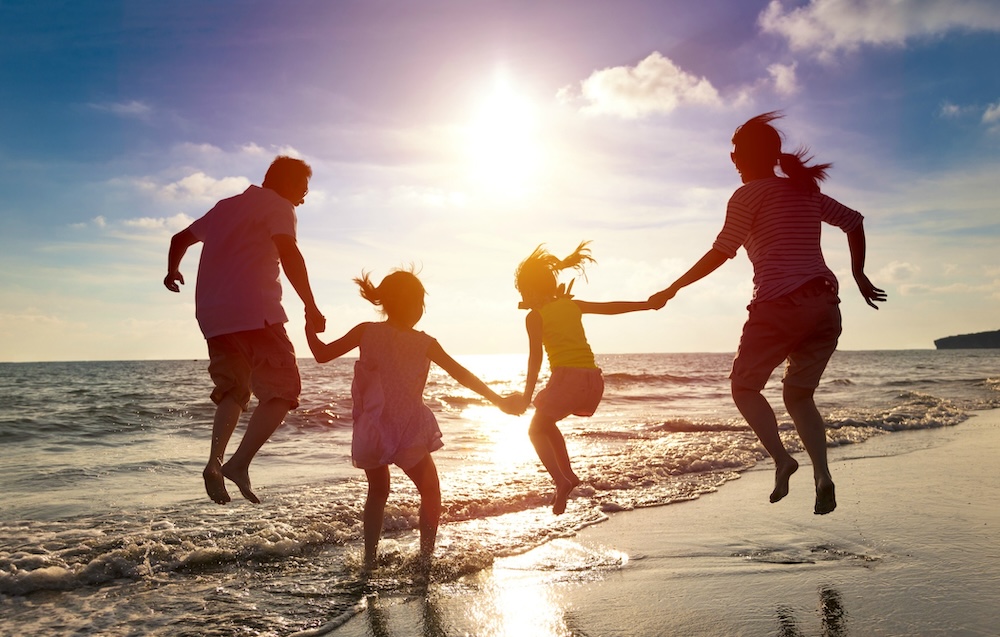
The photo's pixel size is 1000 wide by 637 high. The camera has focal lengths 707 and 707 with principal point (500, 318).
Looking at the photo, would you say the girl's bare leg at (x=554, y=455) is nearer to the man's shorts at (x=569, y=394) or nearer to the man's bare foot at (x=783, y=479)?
the man's shorts at (x=569, y=394)

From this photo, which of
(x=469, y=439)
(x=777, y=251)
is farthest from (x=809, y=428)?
(x=469, y=439)

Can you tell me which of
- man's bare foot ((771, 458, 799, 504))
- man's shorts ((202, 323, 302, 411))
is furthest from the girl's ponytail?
man's shorts ((202, 323, 302, 411))

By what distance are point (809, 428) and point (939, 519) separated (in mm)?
1966

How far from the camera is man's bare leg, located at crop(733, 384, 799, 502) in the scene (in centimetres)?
455

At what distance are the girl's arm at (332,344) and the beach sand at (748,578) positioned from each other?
4.94ft

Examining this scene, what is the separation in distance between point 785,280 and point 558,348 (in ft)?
5.81

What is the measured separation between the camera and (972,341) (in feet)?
505

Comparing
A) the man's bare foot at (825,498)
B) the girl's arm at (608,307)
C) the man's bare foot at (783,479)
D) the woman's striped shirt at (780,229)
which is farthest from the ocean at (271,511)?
the woman's striped shirt at (780,229)

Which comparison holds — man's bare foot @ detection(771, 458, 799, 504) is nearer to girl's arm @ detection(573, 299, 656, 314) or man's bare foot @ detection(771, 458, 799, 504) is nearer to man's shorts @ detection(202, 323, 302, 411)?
girl's arm @ detection(573, 299, 656, 314)

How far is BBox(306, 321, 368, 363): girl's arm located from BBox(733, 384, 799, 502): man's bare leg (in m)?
2.54

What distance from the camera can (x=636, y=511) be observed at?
6723 mm

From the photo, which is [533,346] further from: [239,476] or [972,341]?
[972,341]

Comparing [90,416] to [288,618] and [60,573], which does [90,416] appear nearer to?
[60,573]

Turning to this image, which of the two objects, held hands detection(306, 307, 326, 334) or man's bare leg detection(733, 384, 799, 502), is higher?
held hands detection(306, 307, 326, 334)
